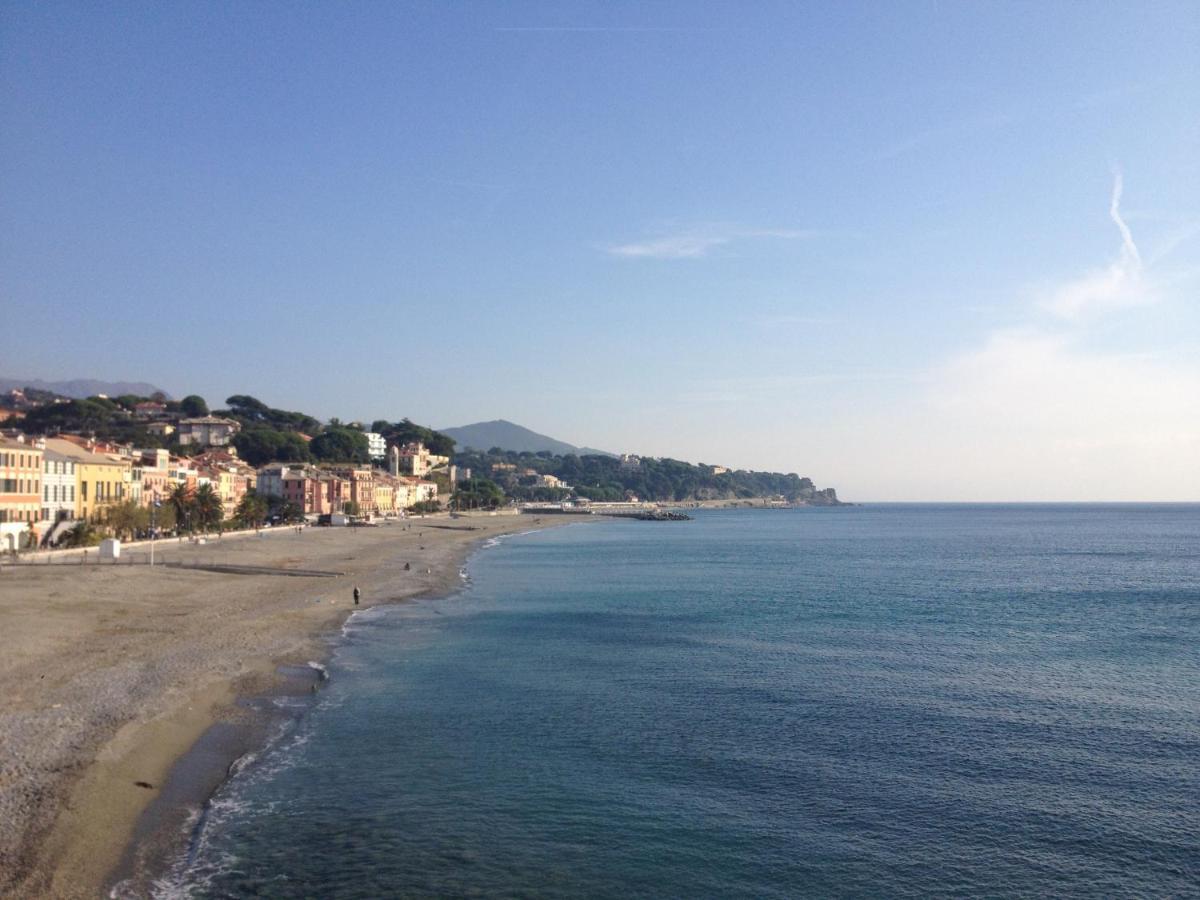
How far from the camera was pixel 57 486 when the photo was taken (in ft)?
218

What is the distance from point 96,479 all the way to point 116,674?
54402mm

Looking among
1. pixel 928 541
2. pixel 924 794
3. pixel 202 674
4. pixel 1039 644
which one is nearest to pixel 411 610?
pixel 202 674

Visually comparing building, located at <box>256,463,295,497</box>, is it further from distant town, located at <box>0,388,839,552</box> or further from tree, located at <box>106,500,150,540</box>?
tree, located at <box>106,500,150,540</box>

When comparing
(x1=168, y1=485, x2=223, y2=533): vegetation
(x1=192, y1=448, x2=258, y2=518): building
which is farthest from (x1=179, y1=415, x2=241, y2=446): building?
(x1=168, y1=485, x2=223, y2=533): vegetation

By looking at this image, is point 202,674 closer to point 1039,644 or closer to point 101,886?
point 101,886

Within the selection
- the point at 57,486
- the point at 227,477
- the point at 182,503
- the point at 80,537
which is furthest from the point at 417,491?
the point at 80,537

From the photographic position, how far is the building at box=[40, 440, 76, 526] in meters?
64.4

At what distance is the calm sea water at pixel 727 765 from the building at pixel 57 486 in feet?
111

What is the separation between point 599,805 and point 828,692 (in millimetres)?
12191

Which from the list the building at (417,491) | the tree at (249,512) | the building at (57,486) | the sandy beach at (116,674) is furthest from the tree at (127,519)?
the building at (417,491)

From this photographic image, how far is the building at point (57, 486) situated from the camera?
64438 millimetres

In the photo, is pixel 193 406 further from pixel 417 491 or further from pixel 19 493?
pixel 19 493

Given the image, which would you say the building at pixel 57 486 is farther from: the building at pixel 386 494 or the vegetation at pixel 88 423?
the building at pixel 386 494

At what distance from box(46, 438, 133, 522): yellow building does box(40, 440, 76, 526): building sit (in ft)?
4.06
